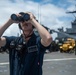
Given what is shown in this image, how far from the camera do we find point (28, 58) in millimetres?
4000

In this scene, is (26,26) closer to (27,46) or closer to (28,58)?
(27,46)

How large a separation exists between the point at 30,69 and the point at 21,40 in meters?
0.35

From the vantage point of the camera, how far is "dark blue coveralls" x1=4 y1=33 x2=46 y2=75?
3.98 meters

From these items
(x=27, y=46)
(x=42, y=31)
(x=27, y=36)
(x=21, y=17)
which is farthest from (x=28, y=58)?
(x=21, y=17)

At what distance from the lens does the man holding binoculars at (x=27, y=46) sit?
391 centimetres

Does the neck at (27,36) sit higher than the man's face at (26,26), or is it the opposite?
the man's face at (26,26)

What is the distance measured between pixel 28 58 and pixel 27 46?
136 mm

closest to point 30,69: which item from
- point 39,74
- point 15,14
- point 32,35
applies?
point 39,74

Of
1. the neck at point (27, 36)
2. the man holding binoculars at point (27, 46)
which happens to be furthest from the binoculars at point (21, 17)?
the neck at point (27, 36)

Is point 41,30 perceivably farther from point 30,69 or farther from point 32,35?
point 30,69

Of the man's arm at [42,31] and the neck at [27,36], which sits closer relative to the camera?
the man's arm at [42,31]

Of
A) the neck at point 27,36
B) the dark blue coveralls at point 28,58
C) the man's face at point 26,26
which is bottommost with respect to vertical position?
the dark blue coveralls at point 28,58

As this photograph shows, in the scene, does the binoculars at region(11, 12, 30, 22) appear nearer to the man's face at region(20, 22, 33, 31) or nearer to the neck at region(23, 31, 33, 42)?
the man's face at region(20, 22, 33, 31)

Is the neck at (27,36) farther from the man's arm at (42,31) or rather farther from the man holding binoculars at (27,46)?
the man's arm at (42,31)
